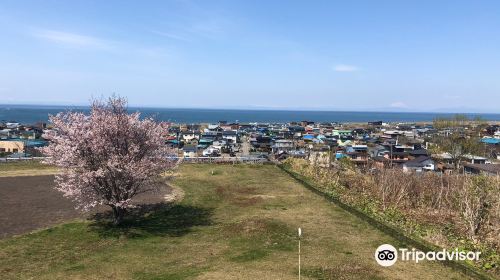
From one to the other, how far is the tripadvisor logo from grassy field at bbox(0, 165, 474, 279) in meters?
0.36

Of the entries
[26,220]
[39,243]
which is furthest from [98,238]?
[26,220]

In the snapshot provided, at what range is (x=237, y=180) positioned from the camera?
34.1 meters

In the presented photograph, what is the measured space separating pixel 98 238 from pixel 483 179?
21291 mm

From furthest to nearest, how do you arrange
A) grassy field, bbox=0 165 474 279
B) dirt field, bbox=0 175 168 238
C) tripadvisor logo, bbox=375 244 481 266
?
1. dirt field, bbox=0 175 168 238
2. tripadvisor logo, bbox=375 244 481 266
3. grassy field, bbox=0 165 474 279

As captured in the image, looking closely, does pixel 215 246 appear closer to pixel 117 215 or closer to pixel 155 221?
pixel 155 221

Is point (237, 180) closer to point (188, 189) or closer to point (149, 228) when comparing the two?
point (188, 189)

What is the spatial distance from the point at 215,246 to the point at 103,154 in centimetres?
751

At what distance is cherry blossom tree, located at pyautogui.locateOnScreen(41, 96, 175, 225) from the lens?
19094 millimetres

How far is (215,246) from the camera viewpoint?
1698cm

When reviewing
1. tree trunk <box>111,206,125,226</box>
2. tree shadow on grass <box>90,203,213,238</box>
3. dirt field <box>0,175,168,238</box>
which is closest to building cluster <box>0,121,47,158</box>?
dirt field <box>0,175,168,238</box>

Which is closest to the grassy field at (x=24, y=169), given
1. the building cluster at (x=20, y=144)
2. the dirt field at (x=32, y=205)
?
the dirt field at (x=32, y=205)

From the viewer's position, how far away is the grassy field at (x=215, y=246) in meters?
13.7

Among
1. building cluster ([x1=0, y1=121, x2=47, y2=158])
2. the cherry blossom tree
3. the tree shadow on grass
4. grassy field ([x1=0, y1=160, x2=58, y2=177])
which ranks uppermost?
the cherry blossom tree

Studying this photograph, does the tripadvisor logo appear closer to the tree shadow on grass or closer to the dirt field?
the tree shadow on grass
